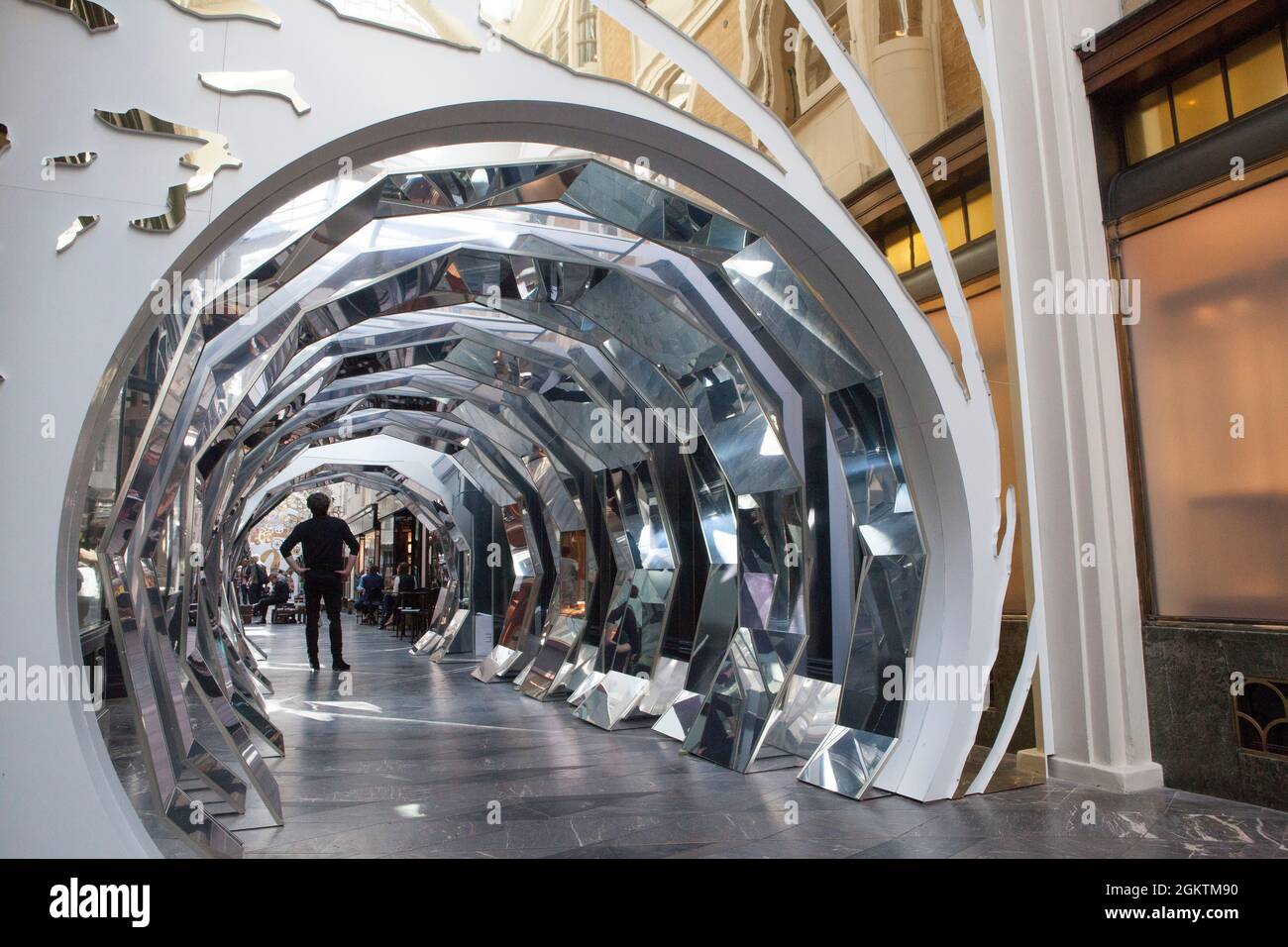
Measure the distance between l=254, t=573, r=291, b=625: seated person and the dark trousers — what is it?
1725cm

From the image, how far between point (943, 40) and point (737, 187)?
3252 mm

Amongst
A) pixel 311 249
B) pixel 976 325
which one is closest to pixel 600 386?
pixel 976 325

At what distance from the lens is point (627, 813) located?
5.22 m

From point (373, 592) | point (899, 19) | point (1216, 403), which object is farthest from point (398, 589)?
point (1216, 403)

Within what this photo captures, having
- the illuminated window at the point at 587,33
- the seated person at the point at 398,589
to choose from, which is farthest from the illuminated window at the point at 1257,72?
the seated person at the point at 398,589

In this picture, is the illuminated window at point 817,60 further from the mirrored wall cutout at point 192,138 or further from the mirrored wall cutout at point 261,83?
the mirrored wall cutout at point 192,138

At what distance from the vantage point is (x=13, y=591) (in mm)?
2871

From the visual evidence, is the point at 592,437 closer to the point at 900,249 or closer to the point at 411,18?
the point at 900,249

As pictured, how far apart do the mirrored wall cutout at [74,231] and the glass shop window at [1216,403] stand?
581 cm

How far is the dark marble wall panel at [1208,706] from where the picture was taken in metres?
5.34

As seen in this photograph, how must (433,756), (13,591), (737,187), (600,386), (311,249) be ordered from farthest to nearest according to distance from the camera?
(600,386)
(433,756)
(737,187)
(311,249)
(13,591)

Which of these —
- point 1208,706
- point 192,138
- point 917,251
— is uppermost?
point 917,251

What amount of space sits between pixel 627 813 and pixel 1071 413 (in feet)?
12.4
